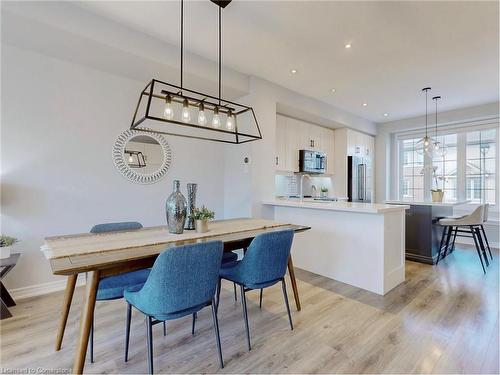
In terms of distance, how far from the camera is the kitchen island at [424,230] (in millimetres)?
3775

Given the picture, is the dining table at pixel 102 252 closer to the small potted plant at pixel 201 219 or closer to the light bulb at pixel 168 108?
the small potted plant at pixel 201 219

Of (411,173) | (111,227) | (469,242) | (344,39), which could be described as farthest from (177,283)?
(411,173)

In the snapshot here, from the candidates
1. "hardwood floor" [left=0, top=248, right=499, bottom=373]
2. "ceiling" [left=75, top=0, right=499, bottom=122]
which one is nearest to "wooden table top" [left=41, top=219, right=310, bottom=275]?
"hardwood floor" [left=0, top=248, right=499, bottom=373]

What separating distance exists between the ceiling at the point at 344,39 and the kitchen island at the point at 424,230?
75.0 inches

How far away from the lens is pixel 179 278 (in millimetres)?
1437

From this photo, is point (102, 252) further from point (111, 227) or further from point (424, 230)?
point (424, 230)

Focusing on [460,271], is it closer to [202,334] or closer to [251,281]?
[251,281]

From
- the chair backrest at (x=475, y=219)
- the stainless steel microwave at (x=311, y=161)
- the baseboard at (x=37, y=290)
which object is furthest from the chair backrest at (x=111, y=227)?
the chair backrest at (x=475, y=219)

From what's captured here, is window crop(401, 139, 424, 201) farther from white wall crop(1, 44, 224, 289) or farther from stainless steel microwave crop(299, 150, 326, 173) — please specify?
white wall crop(1, 44, 224, 289)

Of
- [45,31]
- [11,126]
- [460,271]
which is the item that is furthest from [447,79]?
[11,126]

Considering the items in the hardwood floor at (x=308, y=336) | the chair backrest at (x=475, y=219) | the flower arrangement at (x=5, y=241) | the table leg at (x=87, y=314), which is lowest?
the hardwood floor at (x=308, y=336)

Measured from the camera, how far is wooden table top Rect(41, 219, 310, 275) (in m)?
1.36

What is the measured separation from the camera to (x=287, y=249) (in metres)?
2.04

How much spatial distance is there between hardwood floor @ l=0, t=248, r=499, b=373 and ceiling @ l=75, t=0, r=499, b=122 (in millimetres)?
2755
